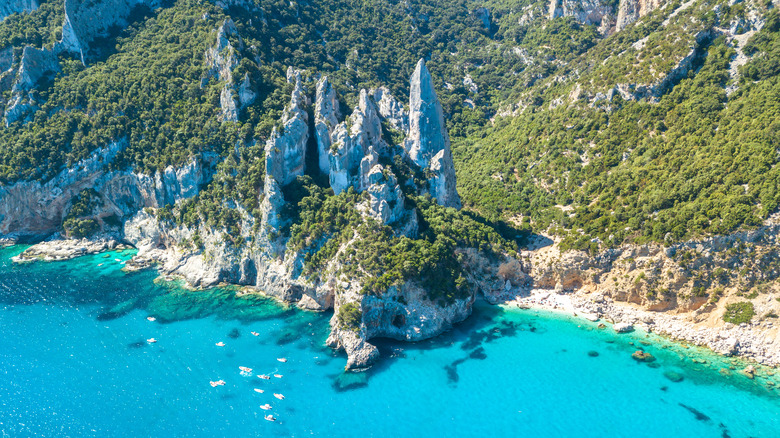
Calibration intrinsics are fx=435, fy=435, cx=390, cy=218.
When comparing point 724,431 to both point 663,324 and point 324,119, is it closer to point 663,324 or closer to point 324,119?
point 663,324

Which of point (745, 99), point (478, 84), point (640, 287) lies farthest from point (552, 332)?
point (478, 84)

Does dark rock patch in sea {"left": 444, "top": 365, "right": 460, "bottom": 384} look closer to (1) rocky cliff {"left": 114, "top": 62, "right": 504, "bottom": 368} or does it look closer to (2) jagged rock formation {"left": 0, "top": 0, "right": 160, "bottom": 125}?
(1) rocky cliff {"left": 114, "top": 62, "right": 504, "bottom": 368}

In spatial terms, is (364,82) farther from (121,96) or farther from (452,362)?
(452,362)

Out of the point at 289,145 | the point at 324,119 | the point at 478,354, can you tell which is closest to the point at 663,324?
the point at 478,354

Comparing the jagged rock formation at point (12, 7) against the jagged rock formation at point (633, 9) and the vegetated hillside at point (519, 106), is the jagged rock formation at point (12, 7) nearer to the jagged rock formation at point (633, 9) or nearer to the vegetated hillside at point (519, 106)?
the vegetated hillside at point (519, 106)

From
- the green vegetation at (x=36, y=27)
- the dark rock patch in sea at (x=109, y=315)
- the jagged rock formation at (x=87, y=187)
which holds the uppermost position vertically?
the green vegetation at (x=36, y=27)

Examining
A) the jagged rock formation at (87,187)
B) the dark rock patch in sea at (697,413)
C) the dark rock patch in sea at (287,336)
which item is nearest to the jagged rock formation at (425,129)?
the dark rock patch in sea at (287,336)
